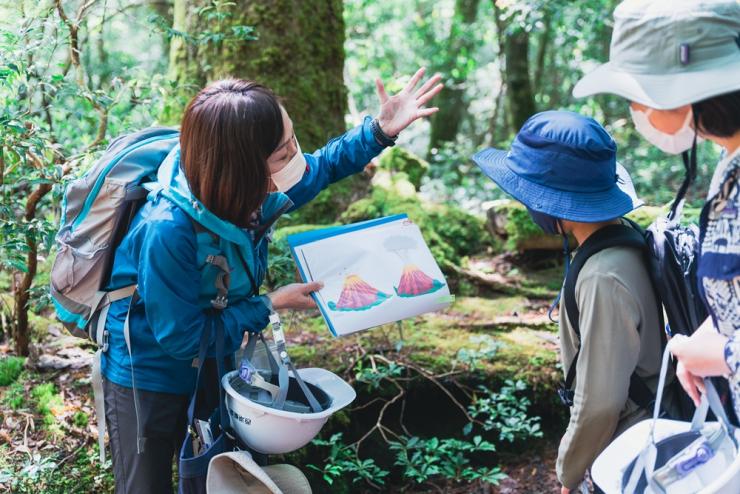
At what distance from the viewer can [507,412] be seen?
4.12m

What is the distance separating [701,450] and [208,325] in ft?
4.92

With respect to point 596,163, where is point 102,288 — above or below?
below

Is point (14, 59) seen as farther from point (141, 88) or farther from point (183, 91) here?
point (183, 91)

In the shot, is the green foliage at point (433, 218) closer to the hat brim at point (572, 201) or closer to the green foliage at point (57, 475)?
the green foliage at point (57, 475)

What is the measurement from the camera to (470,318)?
493cm

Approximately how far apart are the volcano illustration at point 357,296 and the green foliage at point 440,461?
125 centimetres

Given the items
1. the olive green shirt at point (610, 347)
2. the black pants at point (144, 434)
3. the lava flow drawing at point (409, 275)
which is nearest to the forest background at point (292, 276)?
the black pants at point (144, 434)

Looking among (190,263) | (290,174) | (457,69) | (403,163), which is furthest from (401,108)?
(457,69)

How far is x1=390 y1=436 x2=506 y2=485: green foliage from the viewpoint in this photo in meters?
3.62

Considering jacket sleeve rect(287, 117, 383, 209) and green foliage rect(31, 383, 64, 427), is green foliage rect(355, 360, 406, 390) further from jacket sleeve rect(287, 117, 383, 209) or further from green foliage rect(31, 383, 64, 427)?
green foliage rect(31, 383, 64, 427)

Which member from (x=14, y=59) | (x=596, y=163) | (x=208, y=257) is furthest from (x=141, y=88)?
(x=596, y=163)

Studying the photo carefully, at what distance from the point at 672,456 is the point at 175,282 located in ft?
4.90

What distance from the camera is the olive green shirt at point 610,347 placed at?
200cm

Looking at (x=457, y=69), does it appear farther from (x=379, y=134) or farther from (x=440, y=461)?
(x=379, y=134)
